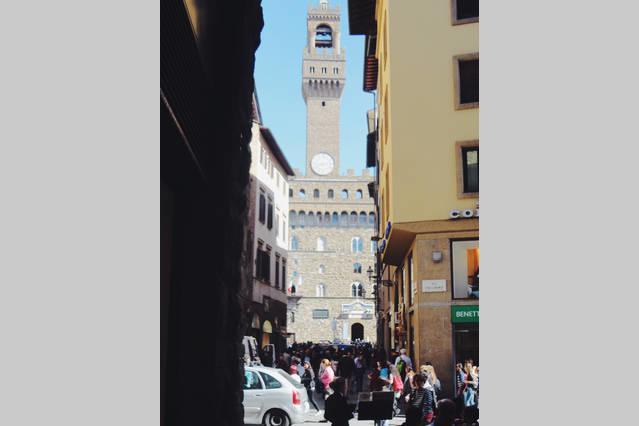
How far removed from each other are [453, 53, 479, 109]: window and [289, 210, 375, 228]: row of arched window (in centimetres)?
6315

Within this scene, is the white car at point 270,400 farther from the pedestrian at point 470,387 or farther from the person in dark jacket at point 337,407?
the person in dark jacket at point 337,407

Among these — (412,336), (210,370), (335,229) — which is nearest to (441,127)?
(412,336)

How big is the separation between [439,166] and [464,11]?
441 centimetres

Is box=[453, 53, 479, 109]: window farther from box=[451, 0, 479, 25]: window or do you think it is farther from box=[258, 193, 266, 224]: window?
box=[258, 193, 266, 224]: window

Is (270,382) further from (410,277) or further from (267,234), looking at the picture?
(267,234)

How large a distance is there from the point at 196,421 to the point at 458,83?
53.6 ft

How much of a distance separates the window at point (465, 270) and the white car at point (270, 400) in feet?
21.1

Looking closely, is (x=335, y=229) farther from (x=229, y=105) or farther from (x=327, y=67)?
(x=229, y=105)

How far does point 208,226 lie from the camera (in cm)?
503

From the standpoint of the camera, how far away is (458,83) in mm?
19641

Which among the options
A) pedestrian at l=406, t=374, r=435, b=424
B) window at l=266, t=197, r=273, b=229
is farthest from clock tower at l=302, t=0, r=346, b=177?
pedestrian at l=406, t=374, r=435, b=424

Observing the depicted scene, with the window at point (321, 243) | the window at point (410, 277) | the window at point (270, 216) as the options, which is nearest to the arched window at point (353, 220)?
the window at point (321, 243)

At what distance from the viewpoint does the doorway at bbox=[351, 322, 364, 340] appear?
80188mm

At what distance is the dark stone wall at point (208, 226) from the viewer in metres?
4.68
